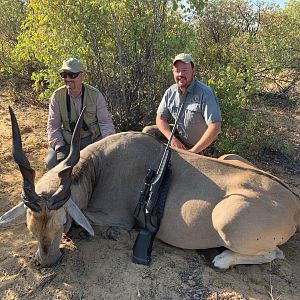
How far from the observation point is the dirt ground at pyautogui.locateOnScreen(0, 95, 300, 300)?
414 cm

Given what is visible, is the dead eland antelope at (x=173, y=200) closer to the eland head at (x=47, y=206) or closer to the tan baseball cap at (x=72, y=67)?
the eland head at (x=47, y=206)

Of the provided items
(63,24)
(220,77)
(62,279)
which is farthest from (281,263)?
(63,24)

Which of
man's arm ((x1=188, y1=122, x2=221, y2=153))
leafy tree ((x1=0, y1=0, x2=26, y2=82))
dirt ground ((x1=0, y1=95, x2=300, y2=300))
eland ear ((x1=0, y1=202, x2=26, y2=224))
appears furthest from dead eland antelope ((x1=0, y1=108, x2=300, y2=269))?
leafy tree ((x1=0, y1=0, x2=26, y2=82))

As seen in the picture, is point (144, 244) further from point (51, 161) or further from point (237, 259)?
point (51, 161)

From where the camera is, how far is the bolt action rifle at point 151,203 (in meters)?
4.59

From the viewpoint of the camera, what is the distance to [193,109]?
19.0 ft

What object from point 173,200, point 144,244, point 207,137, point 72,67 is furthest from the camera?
point 72,67

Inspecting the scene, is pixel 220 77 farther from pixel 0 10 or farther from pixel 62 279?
pixel 0 10

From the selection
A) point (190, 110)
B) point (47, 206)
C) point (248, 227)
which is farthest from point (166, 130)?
point (47, 206)

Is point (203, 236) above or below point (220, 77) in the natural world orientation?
below

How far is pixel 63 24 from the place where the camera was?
688 centimetres

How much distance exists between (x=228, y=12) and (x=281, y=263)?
8922 millimetres

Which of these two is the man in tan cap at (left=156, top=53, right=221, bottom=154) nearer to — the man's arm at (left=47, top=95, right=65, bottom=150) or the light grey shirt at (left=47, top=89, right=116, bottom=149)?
the light grey shirt at (left=47, top=89, right=116, bottom=149)

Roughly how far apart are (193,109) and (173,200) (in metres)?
1.54
